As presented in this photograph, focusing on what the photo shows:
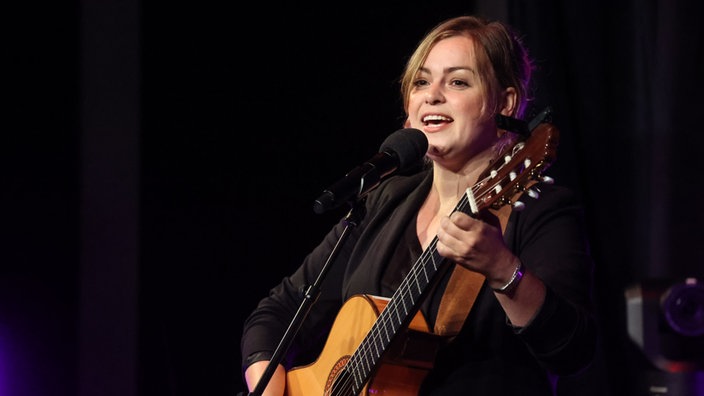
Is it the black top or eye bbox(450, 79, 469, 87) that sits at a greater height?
eye bbox(450, 79, 469, 87)

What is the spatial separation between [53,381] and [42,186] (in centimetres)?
74

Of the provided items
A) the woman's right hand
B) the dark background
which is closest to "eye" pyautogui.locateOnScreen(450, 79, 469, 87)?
the woman's right hand

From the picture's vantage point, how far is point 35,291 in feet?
10.7

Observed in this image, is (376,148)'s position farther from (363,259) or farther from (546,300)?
(546,300)

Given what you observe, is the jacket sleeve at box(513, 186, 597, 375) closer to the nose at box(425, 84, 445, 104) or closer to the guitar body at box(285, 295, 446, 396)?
the guitar body at box(285, 295, 446, 396)

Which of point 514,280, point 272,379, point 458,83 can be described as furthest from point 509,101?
point 272,379

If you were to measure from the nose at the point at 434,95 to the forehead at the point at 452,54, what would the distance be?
0.06m

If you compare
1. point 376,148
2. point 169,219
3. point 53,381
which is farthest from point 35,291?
point 376,148

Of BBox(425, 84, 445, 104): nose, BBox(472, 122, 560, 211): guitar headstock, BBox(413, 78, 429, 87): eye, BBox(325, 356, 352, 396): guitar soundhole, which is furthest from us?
BBox(413, 78, 429, 87): eye

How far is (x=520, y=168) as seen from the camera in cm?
169

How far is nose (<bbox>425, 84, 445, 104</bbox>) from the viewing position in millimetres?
2154

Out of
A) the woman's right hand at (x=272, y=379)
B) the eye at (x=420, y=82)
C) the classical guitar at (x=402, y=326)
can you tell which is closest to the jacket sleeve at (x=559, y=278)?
the classical guitar at (x=402, y=326)

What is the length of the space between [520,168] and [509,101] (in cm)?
55

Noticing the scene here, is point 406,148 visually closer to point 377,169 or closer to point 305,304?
point 377,169
